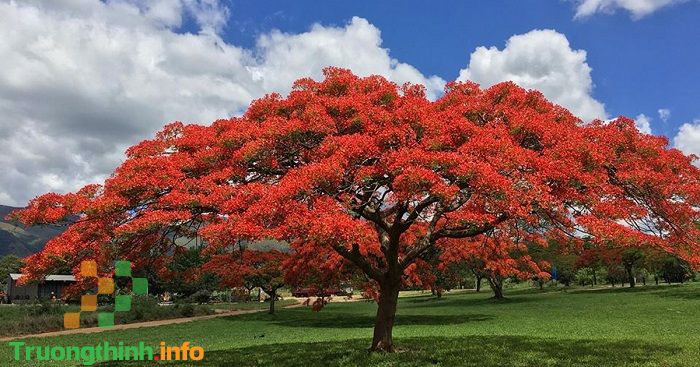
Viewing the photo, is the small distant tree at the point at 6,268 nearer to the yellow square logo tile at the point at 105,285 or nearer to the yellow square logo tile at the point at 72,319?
the yellow square logo tile at the point at 72,319

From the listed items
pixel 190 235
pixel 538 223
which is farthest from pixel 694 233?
pixel 190 235

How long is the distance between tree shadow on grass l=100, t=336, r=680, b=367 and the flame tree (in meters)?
2.90

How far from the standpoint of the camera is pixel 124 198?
12.2 meters

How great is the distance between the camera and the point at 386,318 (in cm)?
1585

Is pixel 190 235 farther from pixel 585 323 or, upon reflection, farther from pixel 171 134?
pixel 585 323

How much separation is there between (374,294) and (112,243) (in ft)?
45.2

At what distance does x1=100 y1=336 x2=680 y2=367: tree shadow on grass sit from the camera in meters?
14.1

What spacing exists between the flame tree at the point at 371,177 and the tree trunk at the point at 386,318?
1268mm

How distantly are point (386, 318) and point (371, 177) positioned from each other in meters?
5.84

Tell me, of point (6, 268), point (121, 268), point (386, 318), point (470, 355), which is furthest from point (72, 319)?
point (6, 268)

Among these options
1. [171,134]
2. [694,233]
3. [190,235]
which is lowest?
[694,233]

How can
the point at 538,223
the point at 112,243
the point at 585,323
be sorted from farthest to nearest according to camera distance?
the point at 585,323
the point at 538,223
the point at 112,243

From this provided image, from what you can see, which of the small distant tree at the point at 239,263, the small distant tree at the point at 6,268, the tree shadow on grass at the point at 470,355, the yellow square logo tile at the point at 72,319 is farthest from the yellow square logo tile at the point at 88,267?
the small distant tree at the point at 6,268

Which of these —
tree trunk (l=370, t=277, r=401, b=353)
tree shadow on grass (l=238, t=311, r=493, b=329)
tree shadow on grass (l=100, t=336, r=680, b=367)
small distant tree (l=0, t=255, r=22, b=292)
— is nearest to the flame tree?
tree trunk (l=370, t=277, r=401, b=353)
